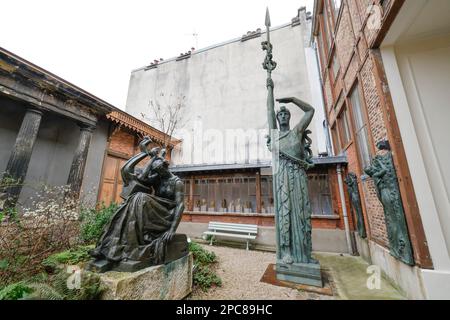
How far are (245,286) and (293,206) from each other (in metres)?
1.62

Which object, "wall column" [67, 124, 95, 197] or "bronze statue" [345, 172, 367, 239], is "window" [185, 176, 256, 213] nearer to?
"bronze statue" [345, 172, 367, 239]

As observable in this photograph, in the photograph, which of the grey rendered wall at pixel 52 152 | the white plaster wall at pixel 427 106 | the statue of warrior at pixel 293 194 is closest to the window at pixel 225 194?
the statue of warrior at pixel 293 194

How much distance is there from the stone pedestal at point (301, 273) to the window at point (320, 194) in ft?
11.3

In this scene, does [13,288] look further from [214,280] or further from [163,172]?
[214,280]

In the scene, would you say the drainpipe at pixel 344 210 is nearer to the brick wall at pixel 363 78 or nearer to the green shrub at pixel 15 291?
the brick wall at pixel 363 78

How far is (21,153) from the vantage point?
5176mm

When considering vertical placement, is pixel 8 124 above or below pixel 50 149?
above

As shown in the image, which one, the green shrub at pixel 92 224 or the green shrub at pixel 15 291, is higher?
the green shrub at pixel 92 224

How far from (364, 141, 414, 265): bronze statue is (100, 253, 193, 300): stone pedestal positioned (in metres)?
3.27

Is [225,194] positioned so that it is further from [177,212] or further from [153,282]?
[153,282]

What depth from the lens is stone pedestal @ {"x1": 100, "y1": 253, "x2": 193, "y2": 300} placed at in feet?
5.98

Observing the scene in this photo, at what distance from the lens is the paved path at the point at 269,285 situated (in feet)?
9.06

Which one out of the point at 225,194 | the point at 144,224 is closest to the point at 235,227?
the point at 225,194
